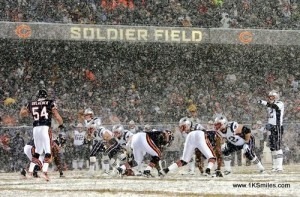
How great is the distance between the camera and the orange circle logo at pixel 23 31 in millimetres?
27031

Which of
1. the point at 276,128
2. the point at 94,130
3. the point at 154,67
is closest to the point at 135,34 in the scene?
the point at 154,67

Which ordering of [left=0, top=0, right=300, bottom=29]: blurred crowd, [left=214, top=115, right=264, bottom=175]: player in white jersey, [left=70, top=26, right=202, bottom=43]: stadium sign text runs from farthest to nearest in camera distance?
[left=0, top=0, right=300, bottom=29]: blurred crowd, [left=70, top=26, right=202, bottom=43]: stadium sign text, [left=214, top=115, right=264, bottom=175]: player in white jersey

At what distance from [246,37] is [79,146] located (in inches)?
339

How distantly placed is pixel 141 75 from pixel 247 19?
4293mm

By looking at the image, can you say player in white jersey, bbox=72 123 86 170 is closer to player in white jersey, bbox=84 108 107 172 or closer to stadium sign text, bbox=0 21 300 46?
player in white jersey, bbox=84 108 107 172

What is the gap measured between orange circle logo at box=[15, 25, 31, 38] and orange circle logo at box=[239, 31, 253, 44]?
744 cm

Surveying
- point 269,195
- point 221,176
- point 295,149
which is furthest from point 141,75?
point 269,195

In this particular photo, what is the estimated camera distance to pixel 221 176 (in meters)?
17.3

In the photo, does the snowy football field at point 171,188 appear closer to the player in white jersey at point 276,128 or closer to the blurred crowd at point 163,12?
the player in white jersey at point 276,128

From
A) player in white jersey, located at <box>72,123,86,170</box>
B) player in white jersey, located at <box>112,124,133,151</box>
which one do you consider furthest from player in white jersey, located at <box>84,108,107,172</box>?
player in white jersey, located at <box>72,123,86,170</box>

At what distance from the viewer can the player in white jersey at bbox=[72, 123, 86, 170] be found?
23594 millimetres

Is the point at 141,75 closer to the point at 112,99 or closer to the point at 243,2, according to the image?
the point at 112,99

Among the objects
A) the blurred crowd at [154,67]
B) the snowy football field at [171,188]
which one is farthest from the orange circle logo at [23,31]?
the snowy football field at [171,188]

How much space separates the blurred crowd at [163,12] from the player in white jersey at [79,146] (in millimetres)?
5613
